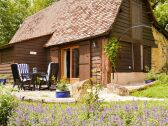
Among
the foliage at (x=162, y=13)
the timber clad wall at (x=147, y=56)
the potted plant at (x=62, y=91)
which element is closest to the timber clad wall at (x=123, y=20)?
the timber clad wall at (x=147, y=56)

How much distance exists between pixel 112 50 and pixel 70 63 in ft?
11.5

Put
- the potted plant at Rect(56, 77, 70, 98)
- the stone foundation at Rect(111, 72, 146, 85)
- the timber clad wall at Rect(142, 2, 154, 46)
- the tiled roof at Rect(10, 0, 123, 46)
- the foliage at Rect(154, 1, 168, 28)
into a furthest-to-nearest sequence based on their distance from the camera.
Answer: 1. the foliage at Rect(154, 1, 168, 28)
2. the timber clad wall at Rect(142, 2, 154, 46)
3. the tiled roof at Rect(10, 0, 123, 46)
4. the stone foundation at Rect(111, 72, 146, 85)
5. the potted plant at Rect(56, 77, 70, 98)

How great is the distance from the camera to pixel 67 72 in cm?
1802

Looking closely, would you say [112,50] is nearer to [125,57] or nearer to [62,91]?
[125,57]

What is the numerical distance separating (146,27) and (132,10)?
1.80m

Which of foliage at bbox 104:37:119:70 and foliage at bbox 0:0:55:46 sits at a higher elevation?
foliage at bbox 0:0:55:46

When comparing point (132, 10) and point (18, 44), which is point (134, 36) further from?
point (18, 44)

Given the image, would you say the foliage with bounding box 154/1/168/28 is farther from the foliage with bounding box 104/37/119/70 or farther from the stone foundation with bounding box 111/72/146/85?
the foliage with bounding box 104/37/119/70

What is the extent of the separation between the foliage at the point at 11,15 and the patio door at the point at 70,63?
1438cm

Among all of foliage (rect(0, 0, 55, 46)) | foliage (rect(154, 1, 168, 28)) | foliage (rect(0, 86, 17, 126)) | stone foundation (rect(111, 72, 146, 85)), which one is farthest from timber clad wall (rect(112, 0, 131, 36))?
foliage (rect(0, 0, 55, 46))

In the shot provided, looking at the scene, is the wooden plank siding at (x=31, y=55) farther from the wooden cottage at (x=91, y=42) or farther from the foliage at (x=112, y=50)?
the foliage at (x=112, y=50)

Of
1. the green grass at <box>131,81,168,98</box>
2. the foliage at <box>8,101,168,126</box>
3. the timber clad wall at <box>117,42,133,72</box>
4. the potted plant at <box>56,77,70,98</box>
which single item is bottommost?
the green grass at <box>131,81,168,98</box>

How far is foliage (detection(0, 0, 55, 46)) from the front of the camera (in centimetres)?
3116

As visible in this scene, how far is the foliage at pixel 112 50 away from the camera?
15.0 m
